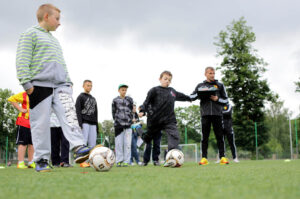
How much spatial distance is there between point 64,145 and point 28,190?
512 cm

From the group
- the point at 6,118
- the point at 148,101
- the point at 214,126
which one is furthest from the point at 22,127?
the point at 6,118

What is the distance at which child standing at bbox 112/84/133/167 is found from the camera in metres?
7.23

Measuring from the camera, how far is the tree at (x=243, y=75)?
31047 millimetres

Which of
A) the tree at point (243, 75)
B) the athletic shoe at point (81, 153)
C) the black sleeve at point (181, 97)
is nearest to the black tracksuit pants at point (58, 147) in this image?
the black sleeve at point (181, 97)

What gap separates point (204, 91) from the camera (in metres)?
6.30

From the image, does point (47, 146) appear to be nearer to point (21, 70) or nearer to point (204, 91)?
point (21, 70)

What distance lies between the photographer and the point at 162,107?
6137mm

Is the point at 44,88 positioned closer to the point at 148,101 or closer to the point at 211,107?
the point at 148,101

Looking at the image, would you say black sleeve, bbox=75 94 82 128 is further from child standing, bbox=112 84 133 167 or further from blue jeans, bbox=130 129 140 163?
blue jeans, bbox=130 129 140 163

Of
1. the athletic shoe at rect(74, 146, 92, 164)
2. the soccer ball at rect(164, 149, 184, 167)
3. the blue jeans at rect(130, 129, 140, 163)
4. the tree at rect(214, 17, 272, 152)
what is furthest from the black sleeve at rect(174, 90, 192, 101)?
the tree at rect(214, 17, 272, 152)

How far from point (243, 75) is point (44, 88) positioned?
30.1 meters

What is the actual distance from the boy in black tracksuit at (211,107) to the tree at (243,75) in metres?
23.5

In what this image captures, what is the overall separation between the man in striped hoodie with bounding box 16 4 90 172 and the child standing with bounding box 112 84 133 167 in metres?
3.34

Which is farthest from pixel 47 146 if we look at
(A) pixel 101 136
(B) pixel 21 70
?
(A) pixel 101 136
